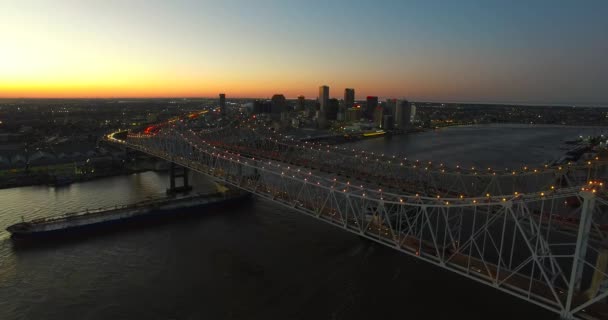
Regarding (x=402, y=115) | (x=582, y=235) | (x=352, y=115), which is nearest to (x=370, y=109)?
(x=352, y=115)

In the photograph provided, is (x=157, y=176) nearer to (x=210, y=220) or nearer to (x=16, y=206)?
(x=16, y=206)

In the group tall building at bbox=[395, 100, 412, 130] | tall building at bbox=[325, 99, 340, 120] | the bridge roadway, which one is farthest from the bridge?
tall building at bbox=[325, 99, 340, 120]

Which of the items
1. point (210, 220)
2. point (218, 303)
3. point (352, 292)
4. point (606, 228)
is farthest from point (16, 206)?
point (606, 228)

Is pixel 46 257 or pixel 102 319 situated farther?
pixel 46 257

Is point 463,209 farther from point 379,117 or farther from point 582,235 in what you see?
point 379,117

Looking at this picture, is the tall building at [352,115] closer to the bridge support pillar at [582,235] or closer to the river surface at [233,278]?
the river surface at [233,278]

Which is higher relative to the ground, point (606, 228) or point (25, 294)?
point (606, 228)
